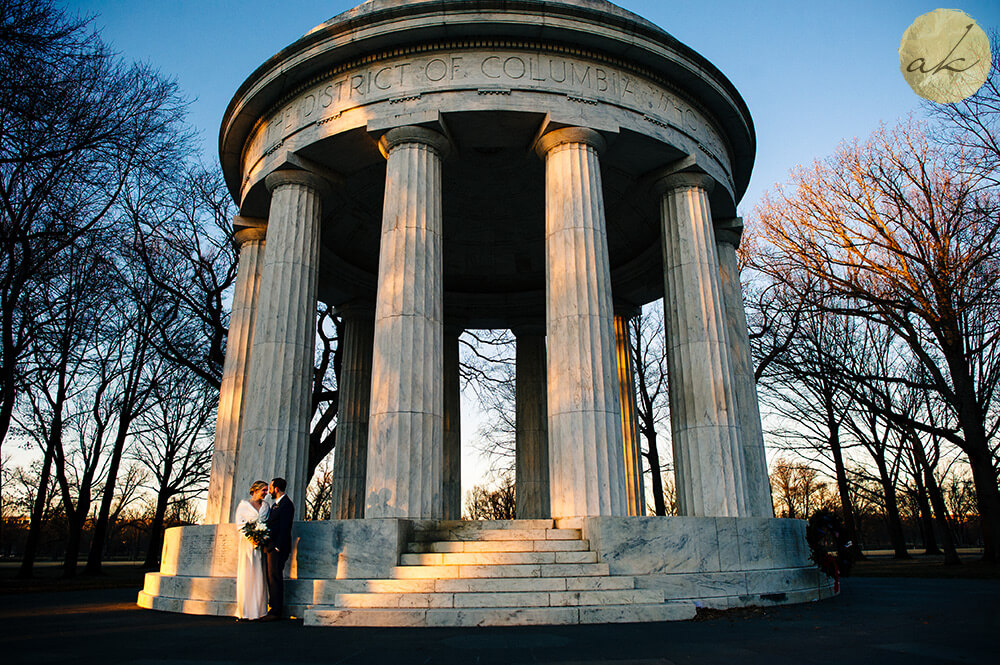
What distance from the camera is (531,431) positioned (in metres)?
30.4

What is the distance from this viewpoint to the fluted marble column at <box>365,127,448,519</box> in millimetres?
15625

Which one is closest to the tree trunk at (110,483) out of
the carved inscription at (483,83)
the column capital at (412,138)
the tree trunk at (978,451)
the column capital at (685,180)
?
the carved inscription at (483,83)

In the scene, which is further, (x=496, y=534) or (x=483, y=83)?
(x=483, y=83)

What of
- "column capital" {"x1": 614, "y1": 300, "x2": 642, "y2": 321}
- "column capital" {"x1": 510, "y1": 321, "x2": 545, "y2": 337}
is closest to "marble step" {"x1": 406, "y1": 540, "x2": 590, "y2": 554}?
"column capital" {"x1": 614, "y1": 300, "x2": 642, "y2": 321}

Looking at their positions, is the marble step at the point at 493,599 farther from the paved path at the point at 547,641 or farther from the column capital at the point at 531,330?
the column capital at the point at 531,330

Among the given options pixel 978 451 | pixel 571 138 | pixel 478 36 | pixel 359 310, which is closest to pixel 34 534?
pixel 359 310

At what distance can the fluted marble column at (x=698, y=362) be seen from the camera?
60.6ft

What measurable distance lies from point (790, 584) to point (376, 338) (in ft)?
40.7

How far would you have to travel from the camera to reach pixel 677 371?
20031 mm

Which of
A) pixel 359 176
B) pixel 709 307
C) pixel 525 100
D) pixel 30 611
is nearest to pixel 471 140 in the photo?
pixel 525 100

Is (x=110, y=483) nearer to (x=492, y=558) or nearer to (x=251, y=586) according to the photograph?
(x=251, y=586)

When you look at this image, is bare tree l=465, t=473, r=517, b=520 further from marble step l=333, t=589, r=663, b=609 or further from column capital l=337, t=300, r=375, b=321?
marble step l=333, t=589, r=663, b=609

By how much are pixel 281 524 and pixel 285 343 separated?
22.6 ft

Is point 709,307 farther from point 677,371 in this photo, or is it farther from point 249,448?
point 249,448
